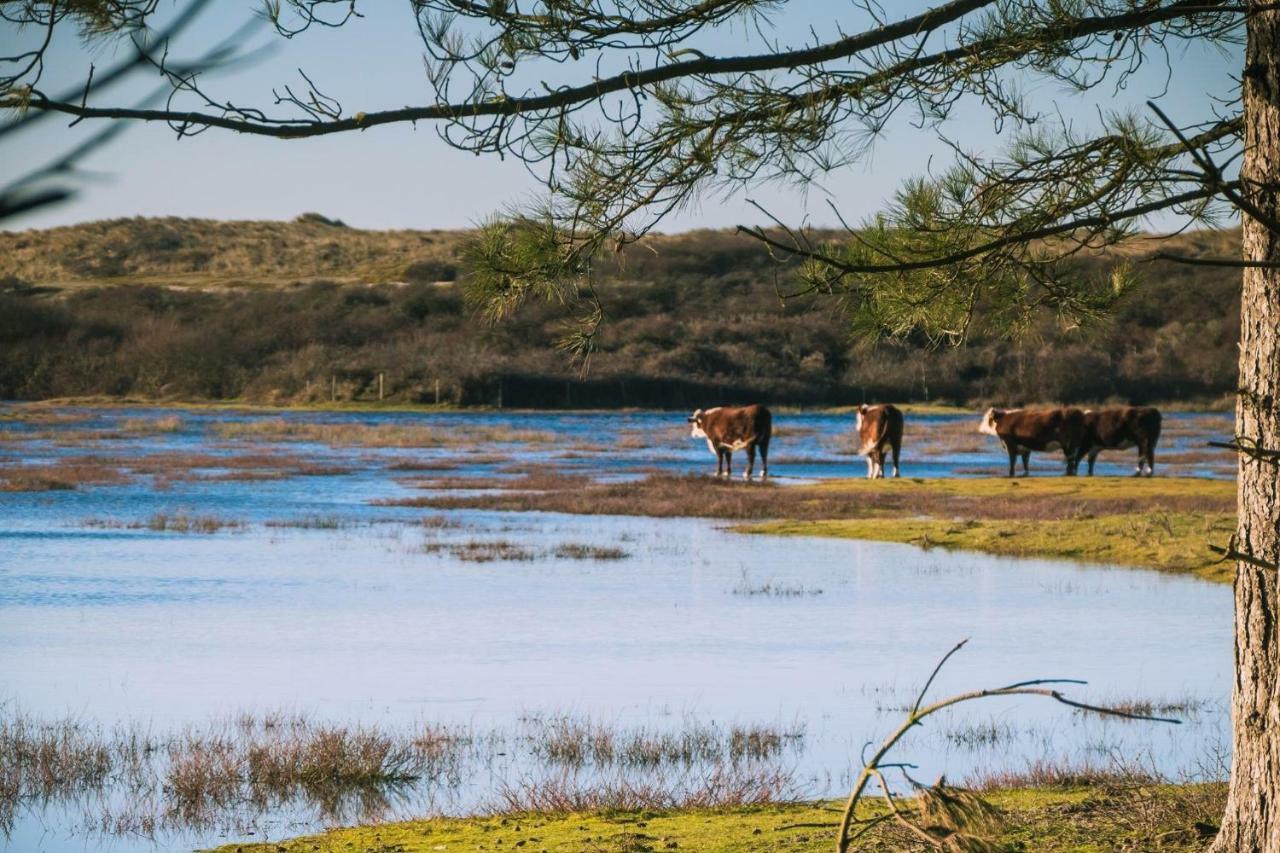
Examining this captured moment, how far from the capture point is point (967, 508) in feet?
109

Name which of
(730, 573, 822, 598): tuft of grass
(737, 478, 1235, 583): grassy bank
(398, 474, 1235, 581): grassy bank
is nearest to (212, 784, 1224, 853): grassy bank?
(730, 573, 822, 598): tuft of grass

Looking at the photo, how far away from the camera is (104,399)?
94.5 m

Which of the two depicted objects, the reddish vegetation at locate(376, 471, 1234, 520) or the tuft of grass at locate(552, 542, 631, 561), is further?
the reddish vegetation at locate(376, 471, 1234, 520)

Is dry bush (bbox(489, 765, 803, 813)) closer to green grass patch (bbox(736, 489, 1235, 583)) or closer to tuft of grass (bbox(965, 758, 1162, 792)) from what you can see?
tuft of grass (bbox(965, 758, 1162, 792))

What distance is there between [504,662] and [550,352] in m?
78.9

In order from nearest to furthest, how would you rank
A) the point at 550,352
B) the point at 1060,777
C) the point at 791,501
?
1. the point at 1060,777
2. the point at 791,501
3. the point at 550,352

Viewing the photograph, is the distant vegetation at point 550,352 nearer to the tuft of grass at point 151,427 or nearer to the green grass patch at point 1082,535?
the tuft of grass at point 151,427

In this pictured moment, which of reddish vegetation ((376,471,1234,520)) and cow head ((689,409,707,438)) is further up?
cow head ((689,409,707,438))

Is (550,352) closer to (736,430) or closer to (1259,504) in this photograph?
(736,430)

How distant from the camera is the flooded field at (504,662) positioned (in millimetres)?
10781

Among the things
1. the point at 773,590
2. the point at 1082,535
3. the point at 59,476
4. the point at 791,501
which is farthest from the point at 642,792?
the point at 59,476

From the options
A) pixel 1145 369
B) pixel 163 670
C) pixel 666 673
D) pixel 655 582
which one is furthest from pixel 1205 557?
pixel 1145 369

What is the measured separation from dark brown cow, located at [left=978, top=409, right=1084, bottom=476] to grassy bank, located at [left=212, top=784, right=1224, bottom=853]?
3109 cm

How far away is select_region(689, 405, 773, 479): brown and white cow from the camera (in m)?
40.5
